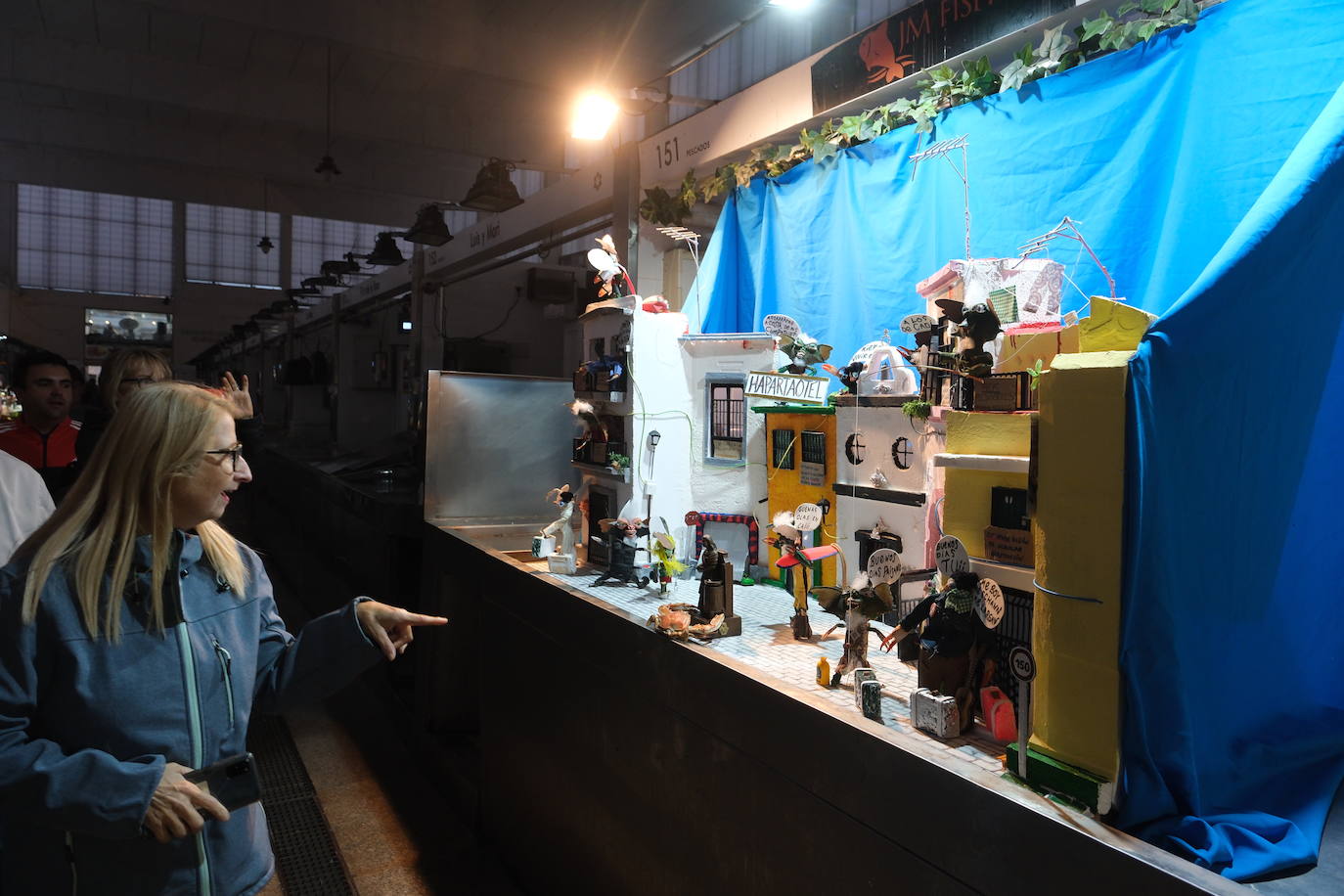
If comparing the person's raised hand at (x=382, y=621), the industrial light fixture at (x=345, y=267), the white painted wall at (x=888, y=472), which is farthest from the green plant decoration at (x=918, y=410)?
the industrial light fixture at (x=345, y=267)

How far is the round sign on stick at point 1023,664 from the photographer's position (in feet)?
4.79

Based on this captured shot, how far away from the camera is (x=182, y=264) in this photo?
15.4 m

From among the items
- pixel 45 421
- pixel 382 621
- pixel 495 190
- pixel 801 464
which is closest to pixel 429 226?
pixel 495 190

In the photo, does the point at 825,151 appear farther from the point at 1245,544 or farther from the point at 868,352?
the point at 1245,544

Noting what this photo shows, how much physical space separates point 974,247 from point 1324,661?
1.43 metres

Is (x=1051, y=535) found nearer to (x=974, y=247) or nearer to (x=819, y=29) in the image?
(x=974, y=247)

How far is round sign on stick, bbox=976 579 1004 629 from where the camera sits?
1.56m

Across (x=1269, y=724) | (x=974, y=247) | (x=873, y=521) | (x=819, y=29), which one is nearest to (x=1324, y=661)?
(x=1269, y=724)

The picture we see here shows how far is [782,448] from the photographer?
2889 millimetres

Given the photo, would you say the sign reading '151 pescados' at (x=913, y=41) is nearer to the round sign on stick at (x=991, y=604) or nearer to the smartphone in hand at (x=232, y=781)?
the round sign on stick at (x=991, y=604)

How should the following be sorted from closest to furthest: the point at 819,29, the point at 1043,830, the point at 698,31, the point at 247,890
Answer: the point at 1043,830 < the point at 247,890 < the point at 819,29 < the point at 698,31

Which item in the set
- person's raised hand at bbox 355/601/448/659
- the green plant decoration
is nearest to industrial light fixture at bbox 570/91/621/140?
the green plant decoration

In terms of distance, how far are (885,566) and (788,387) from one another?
2.67 ft

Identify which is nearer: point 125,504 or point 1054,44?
point 125,504
